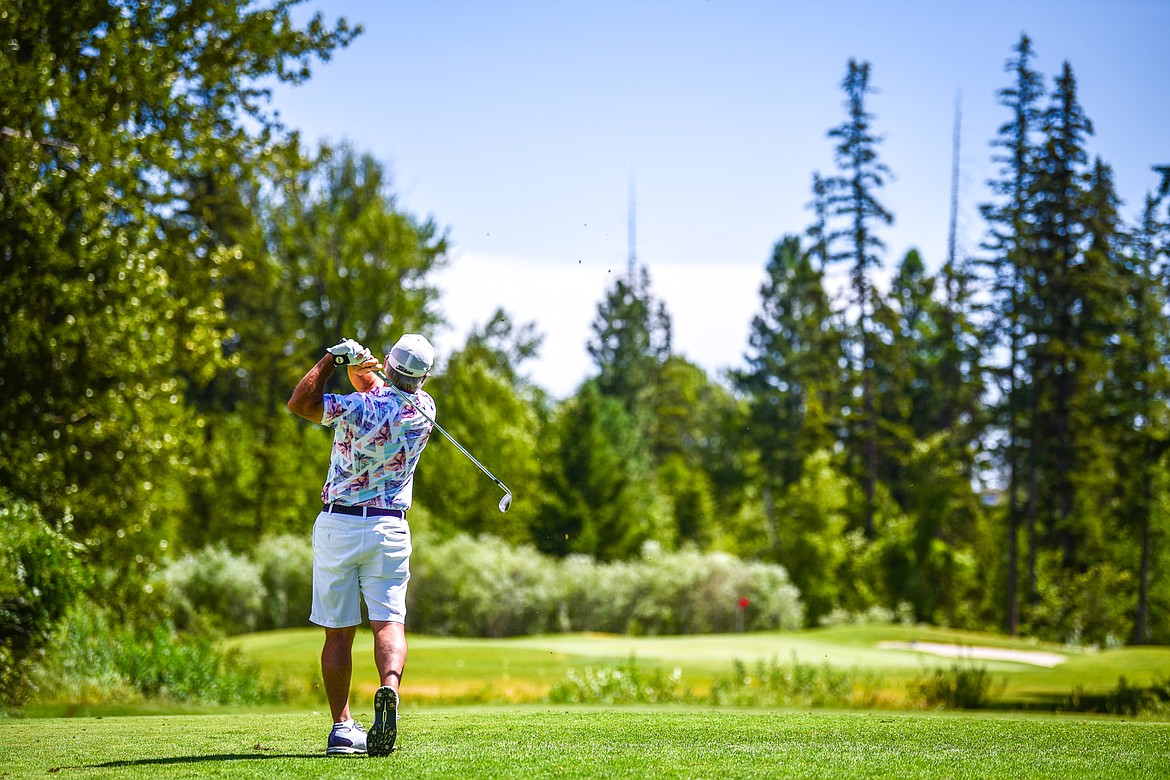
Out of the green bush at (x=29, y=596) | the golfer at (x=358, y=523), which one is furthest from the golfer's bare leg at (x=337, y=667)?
the green bush at (x=29, y=596)

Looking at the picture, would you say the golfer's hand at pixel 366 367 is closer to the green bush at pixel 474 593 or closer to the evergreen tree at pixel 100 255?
the evergreen tree at pixel 100 255

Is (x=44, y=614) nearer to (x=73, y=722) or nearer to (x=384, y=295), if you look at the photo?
(x=73, y=722)

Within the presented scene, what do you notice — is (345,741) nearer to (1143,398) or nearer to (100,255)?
(100,255)

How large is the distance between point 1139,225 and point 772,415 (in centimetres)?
2309

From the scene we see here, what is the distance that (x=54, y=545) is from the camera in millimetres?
10625

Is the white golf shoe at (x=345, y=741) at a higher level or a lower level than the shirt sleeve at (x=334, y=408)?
lower

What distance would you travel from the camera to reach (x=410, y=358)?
19.7 ft

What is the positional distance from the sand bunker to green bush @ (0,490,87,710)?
17182 millimetres

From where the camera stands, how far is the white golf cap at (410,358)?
6000 millimetres

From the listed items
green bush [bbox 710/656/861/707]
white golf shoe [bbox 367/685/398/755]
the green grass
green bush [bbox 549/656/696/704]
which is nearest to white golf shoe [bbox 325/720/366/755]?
white golf shoe [bbox 367/685/398/755]

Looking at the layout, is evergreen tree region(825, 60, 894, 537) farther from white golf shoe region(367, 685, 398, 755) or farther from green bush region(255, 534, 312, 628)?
white golf shoe region(367, 685, 398, 755)

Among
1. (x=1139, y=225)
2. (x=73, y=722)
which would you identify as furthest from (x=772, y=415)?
(x=73, y=722)

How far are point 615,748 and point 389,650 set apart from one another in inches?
47.8

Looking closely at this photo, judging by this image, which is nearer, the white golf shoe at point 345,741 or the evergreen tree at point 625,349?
the white golf shoe at point 345,741
